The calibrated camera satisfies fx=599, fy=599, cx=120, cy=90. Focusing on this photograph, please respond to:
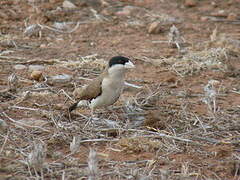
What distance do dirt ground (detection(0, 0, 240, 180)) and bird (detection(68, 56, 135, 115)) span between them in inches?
7.5

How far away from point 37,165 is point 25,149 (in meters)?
0.63

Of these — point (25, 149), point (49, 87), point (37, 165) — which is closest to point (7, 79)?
point (49, 87)

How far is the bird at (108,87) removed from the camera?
6.99 metres

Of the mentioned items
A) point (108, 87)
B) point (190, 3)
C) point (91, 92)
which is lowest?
point (91, 92)

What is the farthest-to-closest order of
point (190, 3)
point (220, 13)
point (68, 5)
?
1. point (190, 3)
2. point (220, 13)
3. point (68, 5)

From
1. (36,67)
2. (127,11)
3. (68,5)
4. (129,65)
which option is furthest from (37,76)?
(127,11)

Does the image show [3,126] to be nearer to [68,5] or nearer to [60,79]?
[60,79]

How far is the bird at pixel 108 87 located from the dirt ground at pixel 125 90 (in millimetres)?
191

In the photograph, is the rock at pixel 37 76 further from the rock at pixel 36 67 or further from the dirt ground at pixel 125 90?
the rock at pixel 36 67

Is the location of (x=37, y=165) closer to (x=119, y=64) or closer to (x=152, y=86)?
(x=119, y=64)

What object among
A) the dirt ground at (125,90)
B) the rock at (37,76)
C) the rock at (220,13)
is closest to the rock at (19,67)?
the dirt ground at (125,90)

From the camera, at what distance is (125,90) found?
8.17 meters

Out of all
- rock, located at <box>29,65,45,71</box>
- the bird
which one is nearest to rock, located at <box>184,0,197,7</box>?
rock, located at <box>29,65,45,71</box>

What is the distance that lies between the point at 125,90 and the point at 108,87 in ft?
3.95
